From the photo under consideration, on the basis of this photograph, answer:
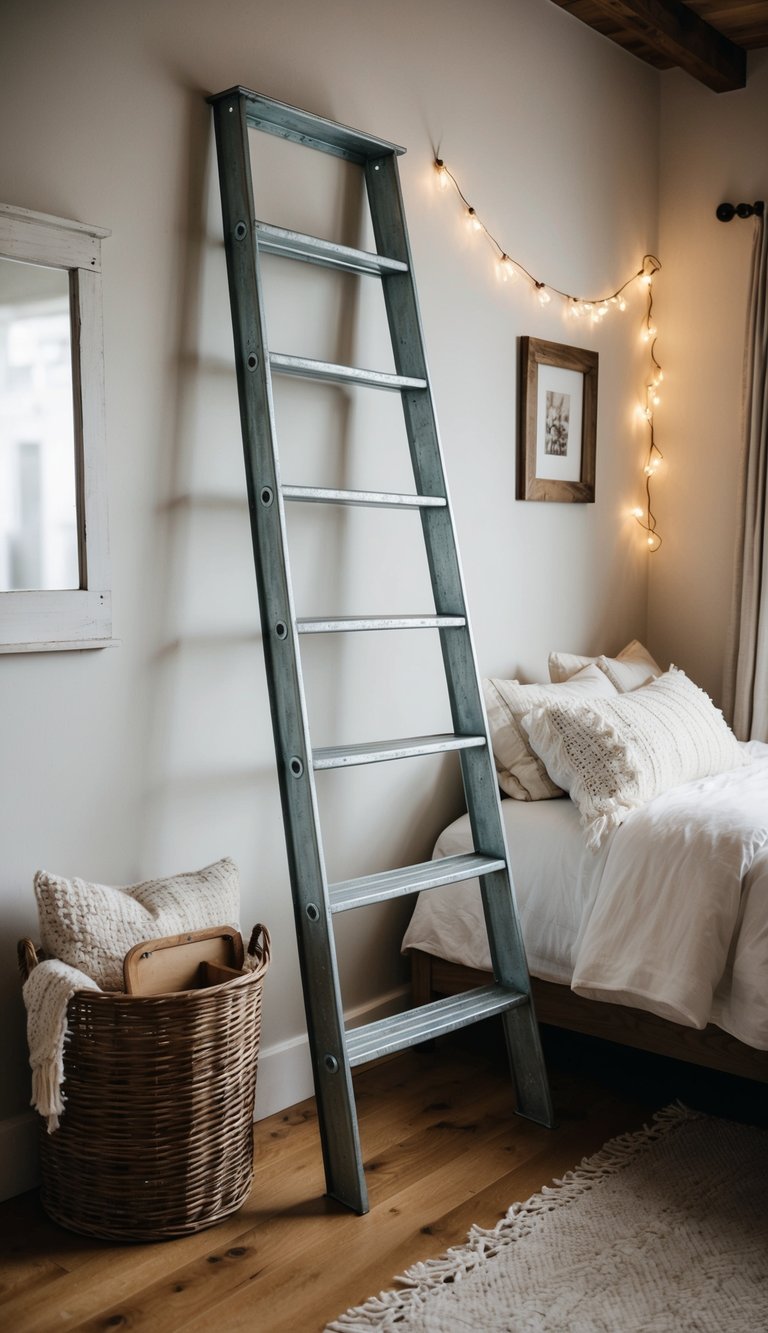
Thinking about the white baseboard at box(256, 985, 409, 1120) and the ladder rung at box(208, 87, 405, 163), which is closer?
the ladder rung at box(208, 87, 405, 163)

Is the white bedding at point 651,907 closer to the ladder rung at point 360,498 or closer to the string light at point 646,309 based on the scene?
the ladder rung at point 360,498

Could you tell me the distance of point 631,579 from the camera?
12.7 feet

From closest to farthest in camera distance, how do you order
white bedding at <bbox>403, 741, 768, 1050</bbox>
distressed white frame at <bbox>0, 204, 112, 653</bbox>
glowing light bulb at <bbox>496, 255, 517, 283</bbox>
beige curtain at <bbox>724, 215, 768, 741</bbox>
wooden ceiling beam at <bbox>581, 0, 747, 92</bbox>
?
distressed white frame at <bbox>0, 204, 112, 653</bbox>
white bedding at <bbox>403, 741, 768, 1050</bbox>
glowing light bulb at <bbox>496, 255, 517, 283</bbox>
wooden ceiling beam at <bbox>581, 0, 747, 92</bbox>
beige curtain at <bbox>724, 215, 768, 741</bbox>

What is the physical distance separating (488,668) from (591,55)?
6.16 feet

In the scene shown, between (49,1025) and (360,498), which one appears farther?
(360,498)

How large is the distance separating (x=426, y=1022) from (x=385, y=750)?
555mm

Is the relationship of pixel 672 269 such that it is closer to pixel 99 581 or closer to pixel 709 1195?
pixel 99 581

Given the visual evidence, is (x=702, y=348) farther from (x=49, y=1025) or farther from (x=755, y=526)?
(x=49, y=1025)

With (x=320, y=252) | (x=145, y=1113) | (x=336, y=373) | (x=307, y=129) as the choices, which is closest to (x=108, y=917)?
(x=145, y=1113)

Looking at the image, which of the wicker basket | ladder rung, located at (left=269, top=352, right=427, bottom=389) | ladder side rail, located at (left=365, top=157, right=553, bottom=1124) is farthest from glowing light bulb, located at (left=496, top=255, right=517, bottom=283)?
the wicker basket

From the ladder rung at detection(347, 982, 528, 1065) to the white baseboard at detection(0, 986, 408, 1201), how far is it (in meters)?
0.30

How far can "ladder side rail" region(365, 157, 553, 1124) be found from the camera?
8.44 feet

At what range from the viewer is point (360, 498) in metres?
2.41

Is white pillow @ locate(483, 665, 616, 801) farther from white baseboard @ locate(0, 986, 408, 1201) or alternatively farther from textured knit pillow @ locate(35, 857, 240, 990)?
textured knit pillow @ locate(35, 857, 240, 990)
